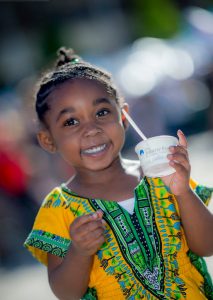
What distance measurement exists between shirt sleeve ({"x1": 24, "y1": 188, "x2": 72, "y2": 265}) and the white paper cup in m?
0.58

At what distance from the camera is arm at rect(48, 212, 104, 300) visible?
2.33m

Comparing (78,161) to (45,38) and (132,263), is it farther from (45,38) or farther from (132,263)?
(45,38)

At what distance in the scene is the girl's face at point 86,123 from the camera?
273cm

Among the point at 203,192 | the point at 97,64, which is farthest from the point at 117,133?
the point at 97,64

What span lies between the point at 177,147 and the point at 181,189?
0.22 meters

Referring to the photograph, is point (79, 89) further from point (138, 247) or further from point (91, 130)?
point (138, 247)

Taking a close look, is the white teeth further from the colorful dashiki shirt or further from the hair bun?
the hair bun

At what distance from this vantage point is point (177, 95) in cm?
1405

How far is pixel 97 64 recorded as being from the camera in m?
15.6

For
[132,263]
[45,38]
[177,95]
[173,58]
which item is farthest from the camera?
[45,38]

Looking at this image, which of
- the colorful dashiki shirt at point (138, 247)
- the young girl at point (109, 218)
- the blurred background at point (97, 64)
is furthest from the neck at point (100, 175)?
the blurred background at point (97, 64)

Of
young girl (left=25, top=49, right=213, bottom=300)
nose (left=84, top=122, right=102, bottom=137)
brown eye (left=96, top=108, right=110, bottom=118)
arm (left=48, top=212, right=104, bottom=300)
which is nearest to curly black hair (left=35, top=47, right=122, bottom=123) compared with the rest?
young girl (left=25, top=49, right=213, bottom=300)

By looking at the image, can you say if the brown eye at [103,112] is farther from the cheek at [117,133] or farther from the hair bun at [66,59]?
the hair bun at [66,59]

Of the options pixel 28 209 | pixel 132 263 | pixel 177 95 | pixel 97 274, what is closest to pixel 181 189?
pixel 132 263
